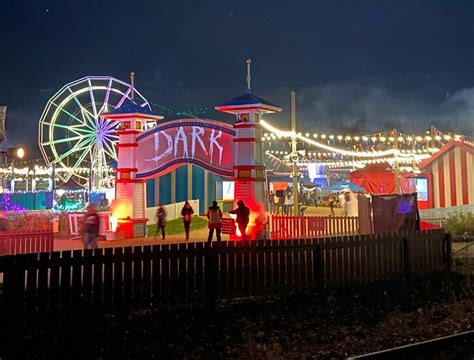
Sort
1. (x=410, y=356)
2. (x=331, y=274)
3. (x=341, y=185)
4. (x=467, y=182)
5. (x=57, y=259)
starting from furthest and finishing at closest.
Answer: (x=341, y=185) < (x=467, y=182) < (x=331, y=274) < (x=57, y=259) < (x=410, y=356)

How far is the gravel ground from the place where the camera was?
6379 mm

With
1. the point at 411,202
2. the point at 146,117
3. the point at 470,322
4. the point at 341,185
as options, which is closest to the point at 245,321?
the point at 470,322

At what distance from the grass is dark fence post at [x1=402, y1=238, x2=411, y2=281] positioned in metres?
14.0

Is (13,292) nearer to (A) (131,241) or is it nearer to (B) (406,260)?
(B) (406,260)

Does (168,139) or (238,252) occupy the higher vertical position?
(168,139)

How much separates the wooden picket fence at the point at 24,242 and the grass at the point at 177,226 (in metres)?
8.79

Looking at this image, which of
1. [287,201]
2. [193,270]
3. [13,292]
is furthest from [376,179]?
[13,292]

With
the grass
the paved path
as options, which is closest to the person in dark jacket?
the paved path

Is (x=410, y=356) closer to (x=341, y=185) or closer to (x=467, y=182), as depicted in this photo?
(x=467, y=182)

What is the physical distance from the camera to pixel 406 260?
11258mm

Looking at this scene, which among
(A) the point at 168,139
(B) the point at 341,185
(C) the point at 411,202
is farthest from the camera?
(B) the point at 341,185

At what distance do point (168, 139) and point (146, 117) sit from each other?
6.12 ft

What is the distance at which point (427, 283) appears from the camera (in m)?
10.9

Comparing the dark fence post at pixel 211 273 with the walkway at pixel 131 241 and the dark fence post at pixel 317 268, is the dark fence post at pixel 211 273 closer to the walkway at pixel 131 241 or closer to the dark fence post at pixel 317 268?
the dark fence post at pixel 317 268
